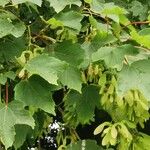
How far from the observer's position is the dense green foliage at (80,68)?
132cm

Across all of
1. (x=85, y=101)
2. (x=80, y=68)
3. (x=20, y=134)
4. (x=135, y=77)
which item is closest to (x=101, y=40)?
(x=80, y=68)

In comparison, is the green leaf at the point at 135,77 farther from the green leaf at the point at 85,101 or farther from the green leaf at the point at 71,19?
the green leaf at the point at 85,101

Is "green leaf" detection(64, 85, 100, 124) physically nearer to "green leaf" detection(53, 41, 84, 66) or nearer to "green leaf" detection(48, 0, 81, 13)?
"green leaf" detection(53, 41, 84, 66)

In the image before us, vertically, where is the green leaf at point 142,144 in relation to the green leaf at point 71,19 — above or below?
below

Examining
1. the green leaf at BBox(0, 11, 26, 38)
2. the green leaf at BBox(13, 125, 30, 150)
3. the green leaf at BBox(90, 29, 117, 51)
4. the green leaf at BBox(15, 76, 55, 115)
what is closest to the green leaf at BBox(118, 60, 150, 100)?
the green leaf at BBox(90, 29, 117, 51)

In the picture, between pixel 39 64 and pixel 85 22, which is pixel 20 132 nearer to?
pixel 39 64

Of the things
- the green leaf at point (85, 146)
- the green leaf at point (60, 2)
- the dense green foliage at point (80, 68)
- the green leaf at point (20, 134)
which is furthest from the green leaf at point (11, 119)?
the green leaf at point (85, 146)

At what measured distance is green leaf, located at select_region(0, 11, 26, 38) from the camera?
141cm

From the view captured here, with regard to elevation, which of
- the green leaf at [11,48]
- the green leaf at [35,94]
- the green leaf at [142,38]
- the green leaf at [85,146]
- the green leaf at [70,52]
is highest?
the green leaf at [142,38]

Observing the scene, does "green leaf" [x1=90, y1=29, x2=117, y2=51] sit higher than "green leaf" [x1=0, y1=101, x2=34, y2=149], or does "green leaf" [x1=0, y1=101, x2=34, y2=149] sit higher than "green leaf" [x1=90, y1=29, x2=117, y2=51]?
"green leaf" [x1=90, y1=29, x2=117, y2=51]

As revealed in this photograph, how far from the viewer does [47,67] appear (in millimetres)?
1362

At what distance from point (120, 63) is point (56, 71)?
196mm

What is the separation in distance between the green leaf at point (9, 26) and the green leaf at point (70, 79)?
19 cm

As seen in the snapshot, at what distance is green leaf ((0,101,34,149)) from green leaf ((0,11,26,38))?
8.6 inches
